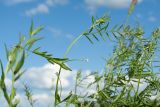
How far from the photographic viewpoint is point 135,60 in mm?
3662

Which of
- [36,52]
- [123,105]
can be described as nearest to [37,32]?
[36,52]

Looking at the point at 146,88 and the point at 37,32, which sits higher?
the point at 37,32

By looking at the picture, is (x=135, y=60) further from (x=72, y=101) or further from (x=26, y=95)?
(x=26, y=95)

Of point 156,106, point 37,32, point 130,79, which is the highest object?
point 37,32

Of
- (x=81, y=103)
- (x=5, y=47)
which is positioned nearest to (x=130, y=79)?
(x=81, y=103)

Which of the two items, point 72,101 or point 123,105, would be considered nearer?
point 72,101

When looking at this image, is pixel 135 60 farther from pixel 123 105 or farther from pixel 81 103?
pixel 81 103

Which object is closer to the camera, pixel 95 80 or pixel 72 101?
pixel 72 101

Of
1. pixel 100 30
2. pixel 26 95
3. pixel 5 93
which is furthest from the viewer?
pixel 26 95

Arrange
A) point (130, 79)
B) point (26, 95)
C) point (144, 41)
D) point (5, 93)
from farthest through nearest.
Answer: point (26, 95), point (144, 41), point (130, 79), point (5, 93)

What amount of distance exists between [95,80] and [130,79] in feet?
1.05

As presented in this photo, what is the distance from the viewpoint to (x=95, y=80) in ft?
12.1

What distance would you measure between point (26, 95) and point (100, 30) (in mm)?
1626

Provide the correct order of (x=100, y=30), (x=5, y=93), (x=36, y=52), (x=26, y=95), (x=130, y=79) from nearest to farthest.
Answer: (x=5, y=93) < (x=36, y=52) < (x=100, y=30) < (x=130, y=79) < (x=26, y=95)
